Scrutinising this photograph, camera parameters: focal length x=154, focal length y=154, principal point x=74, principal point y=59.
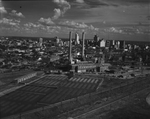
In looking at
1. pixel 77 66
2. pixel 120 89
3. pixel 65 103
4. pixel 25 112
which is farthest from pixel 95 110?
pixel 77 66

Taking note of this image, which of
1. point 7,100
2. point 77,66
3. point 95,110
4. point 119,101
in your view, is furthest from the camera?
point 77,66

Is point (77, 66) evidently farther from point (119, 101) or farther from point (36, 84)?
point (119, 101)

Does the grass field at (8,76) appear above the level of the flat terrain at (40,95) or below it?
above

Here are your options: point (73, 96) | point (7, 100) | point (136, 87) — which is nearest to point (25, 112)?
point (7, 100)

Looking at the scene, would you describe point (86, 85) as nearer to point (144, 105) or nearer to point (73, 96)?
point (73, 96)

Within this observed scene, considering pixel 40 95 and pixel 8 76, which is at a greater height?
pixel 8 76

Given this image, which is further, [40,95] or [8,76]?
[8,76]

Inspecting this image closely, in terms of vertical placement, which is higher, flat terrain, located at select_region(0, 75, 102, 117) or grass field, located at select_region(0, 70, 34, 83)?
grass field, located at select_region(0, 70, 34, 83)

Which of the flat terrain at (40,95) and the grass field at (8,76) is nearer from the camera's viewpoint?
the flat terrain at (40,95)

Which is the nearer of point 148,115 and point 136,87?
point 148,115

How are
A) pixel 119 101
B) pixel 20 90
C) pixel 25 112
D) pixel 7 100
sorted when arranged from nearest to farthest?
1. pixel 25 112
2. pixel 7 100
3. pixel 119 101
4. pixel 20 90

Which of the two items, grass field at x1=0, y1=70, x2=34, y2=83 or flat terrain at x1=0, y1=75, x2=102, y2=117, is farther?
grass field at x1=0, y1=70, x2=34, y2=83
